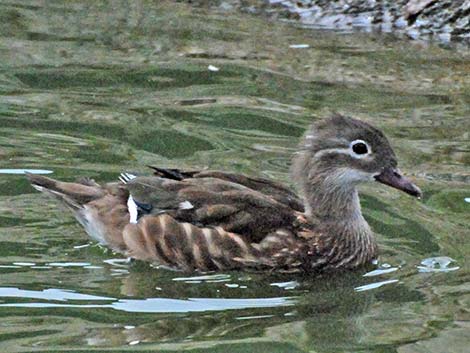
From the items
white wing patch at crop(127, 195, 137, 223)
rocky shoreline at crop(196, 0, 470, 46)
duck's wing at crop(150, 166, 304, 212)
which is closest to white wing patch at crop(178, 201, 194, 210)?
duck's wing at crop(150, 166, 304, 212)

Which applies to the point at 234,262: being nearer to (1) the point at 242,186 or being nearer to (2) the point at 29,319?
(1) the point at 242,186

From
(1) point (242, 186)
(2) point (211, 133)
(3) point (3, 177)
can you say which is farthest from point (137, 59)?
(1) point (242, 186)

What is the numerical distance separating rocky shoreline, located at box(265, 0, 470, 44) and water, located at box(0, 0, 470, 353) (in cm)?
47

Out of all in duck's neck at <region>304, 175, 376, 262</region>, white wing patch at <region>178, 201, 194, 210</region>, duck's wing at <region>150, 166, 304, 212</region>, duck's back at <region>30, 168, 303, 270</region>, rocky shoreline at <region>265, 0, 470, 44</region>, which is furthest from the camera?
rocky shoreline at <region>265, 0, 470, 44</region>

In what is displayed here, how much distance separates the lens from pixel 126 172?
33.8 ft

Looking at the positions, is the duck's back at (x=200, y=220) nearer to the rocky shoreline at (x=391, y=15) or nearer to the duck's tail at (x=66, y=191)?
the duck's tail at (x=66, y=191)

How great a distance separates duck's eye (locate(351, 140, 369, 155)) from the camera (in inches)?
390

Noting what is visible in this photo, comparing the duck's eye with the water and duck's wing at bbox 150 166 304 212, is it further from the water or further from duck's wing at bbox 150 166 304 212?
the water

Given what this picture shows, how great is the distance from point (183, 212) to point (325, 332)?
5.83ft

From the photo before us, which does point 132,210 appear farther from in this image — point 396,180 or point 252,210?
point 396,180

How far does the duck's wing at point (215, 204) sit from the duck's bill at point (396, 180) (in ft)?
2.13

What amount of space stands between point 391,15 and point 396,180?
665 cm

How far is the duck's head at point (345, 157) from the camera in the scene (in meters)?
9.89

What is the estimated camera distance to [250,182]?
988 cm
